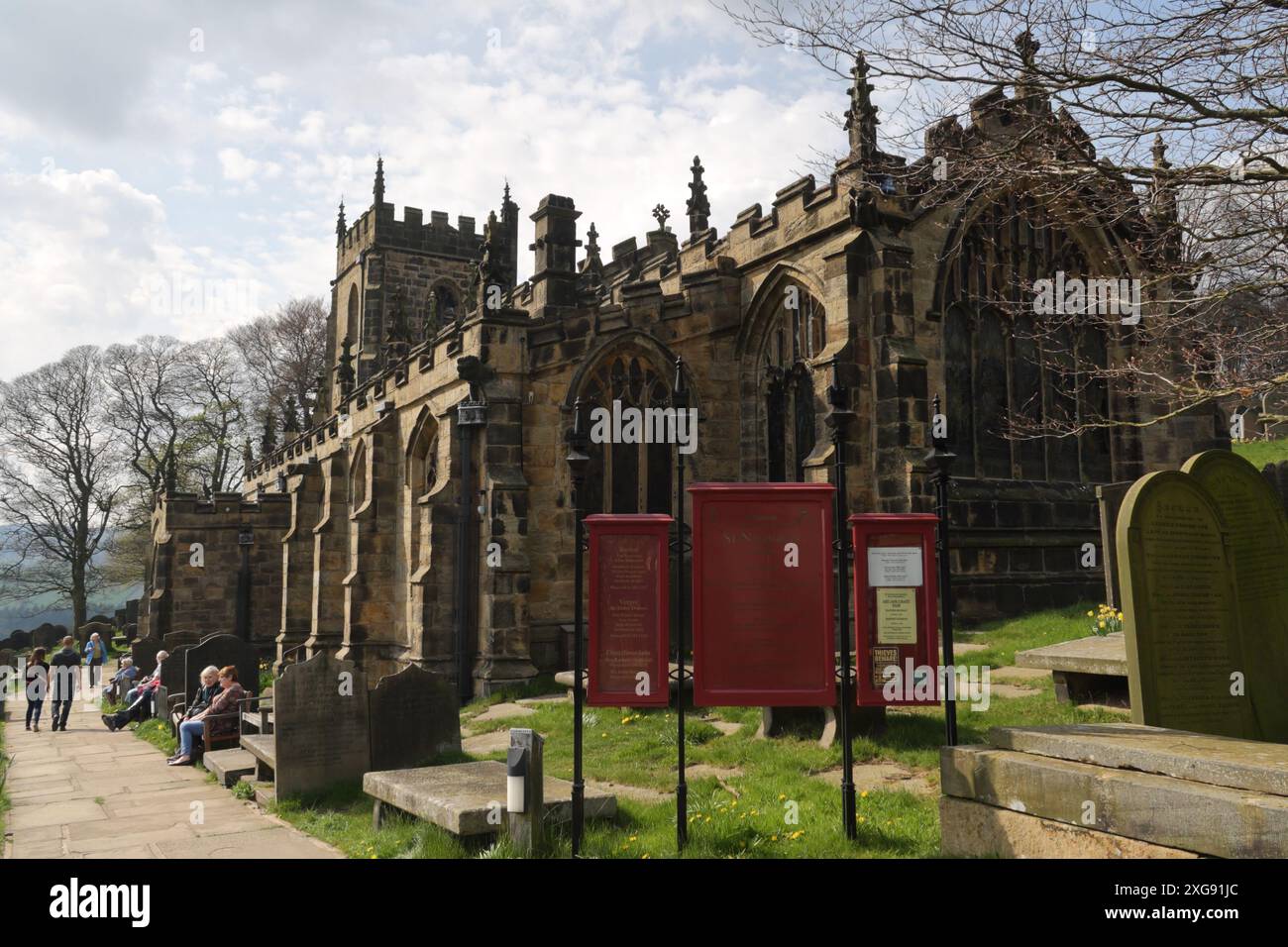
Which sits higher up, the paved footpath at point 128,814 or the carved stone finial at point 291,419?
the carved stone finial at point 291,419

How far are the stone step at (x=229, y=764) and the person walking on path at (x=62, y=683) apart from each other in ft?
24.4

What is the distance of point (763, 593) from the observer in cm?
599

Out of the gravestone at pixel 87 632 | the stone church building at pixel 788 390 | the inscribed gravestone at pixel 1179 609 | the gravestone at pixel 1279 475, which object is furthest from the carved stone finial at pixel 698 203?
the gravestone at pixel 87 632

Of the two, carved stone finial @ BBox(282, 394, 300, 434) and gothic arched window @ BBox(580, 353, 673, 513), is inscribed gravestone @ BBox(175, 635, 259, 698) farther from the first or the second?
carved stone finial @ BBox(282, 394, 300, 434)

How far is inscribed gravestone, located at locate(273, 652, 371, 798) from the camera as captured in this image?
349 inches

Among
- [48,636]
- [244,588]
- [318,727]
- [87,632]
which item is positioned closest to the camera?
[318,727]

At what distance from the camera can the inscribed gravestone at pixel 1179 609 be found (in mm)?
5492

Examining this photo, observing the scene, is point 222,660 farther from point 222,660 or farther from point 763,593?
point 763,593

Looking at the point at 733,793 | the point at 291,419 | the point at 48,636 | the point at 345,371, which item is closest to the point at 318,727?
the point at 733,793

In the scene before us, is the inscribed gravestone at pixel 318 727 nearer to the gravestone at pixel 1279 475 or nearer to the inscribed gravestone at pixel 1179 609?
the inscribed gravestone at pixel 1179 609

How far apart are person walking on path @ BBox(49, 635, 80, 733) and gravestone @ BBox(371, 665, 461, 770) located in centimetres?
1111

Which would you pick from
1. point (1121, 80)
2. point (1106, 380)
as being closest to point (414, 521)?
point (1106, 380)

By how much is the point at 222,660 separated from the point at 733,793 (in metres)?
12.0

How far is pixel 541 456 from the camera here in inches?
620
